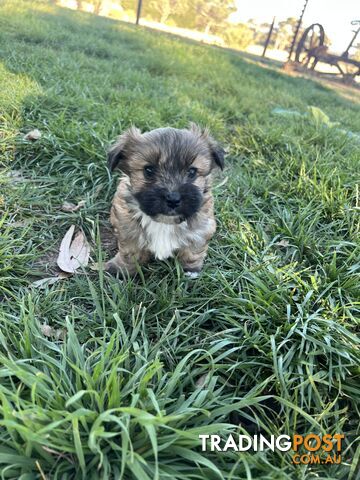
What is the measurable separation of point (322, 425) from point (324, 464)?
164 mm

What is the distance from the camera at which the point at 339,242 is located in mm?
2414

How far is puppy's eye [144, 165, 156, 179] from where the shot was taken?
2080mm

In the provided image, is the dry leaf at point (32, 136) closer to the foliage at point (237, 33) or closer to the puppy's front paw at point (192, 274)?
the puppy's front paw at point (192, 274)

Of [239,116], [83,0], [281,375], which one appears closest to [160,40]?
[239,116]

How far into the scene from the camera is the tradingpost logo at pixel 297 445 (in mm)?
1377

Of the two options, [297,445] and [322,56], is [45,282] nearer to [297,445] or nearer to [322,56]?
[297,445]

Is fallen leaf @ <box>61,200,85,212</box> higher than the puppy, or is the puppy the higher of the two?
the puppy

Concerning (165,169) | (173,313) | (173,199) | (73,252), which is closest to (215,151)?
(165,169)

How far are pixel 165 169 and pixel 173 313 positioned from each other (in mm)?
782

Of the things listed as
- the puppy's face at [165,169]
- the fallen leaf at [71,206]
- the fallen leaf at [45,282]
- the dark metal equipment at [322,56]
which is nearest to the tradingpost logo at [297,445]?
the puppy's face at [165,169]

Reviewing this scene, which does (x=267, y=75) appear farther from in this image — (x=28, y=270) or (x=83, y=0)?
(x=83, y=0)

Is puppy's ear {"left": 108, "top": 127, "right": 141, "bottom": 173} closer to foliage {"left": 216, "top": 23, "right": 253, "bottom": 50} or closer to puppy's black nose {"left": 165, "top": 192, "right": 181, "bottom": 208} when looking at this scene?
puppy's black nose {"left": 165, "top": 192, "right": 181, "bottom": 208}

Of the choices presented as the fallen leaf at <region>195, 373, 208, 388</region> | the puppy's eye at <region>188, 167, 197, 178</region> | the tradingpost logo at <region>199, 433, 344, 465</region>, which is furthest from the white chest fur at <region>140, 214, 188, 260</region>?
the tradingpost logo at <region>199, 433, 344, 465</region>

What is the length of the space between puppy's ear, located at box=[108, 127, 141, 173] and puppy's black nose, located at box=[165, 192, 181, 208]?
16.5 inches
